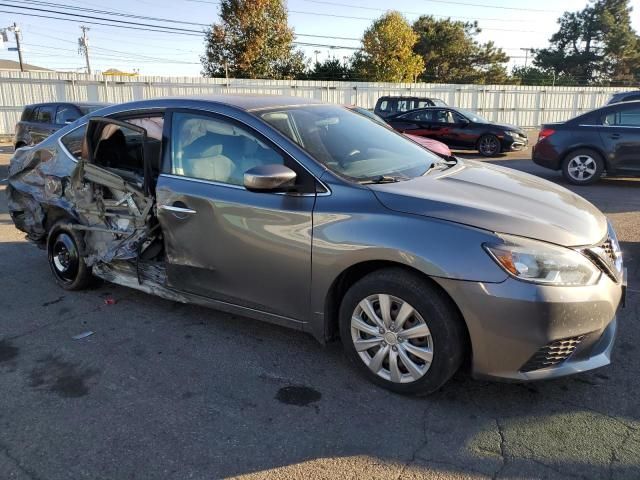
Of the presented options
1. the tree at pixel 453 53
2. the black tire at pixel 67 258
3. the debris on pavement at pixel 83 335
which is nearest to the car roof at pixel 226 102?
the black tire at pixel 67 258

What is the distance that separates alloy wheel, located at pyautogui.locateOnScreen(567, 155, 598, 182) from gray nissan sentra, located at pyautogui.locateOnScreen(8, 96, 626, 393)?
6.82 m

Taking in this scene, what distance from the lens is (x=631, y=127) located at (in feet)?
31.5

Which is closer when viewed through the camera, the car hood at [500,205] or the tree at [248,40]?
the car hood at [500,205]

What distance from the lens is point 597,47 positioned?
61.2 meters

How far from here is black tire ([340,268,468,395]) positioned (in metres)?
2.81

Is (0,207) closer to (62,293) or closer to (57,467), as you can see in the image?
(62,293)

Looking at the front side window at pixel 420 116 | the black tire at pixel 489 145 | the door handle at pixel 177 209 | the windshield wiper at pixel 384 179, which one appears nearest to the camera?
the windshield wiper at pixel 384 179

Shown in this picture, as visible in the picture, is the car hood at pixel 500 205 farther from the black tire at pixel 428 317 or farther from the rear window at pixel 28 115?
the rear window at pixel 28 115

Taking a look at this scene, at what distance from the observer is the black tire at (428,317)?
2.81 meters

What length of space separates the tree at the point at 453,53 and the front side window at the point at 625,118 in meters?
43.5

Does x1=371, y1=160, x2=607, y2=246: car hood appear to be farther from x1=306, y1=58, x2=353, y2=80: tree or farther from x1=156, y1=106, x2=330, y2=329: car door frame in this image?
x1=306, y1=58, x2=353, y2=80: tree

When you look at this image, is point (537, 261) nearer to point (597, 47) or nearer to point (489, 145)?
point (489, 145)

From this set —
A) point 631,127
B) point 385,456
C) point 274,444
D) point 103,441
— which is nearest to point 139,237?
point 103,441

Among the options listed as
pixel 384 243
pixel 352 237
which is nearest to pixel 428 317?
pixel 384 243
